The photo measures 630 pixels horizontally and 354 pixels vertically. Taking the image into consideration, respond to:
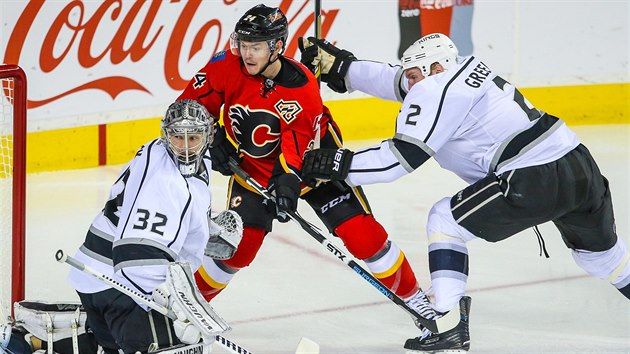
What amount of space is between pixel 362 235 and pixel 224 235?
618 millimetres

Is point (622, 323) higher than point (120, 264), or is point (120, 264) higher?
point (120, 264)

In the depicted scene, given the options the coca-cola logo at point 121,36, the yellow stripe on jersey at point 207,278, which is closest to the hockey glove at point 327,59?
the yellow stripe on jersey at point 207,278

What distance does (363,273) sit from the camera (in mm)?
3971

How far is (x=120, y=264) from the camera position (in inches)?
123

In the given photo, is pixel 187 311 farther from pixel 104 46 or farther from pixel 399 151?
pixel 104 46

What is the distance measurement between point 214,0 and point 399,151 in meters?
2.76

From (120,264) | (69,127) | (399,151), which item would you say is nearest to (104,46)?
(69,127)

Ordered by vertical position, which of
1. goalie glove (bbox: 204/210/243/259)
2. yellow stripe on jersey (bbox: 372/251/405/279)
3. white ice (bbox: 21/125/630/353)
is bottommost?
white ice (bbox: 21/125/630/353)

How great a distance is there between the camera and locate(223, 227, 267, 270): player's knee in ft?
13.2

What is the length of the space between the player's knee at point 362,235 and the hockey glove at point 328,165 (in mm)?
225

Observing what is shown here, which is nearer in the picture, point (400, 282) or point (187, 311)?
point (187, 311)

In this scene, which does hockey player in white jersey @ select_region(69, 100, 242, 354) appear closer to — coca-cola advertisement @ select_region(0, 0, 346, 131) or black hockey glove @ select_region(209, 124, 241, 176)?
black hockey glove @ select_region(209, 124, 241, 176)

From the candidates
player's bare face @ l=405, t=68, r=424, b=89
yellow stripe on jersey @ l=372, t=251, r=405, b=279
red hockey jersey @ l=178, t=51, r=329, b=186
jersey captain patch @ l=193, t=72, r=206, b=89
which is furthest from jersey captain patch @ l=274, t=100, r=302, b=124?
yellow stripe on jersey @ l=372, t=251, r=405, b=279

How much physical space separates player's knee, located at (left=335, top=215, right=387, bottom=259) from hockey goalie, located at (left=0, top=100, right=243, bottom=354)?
674mm
